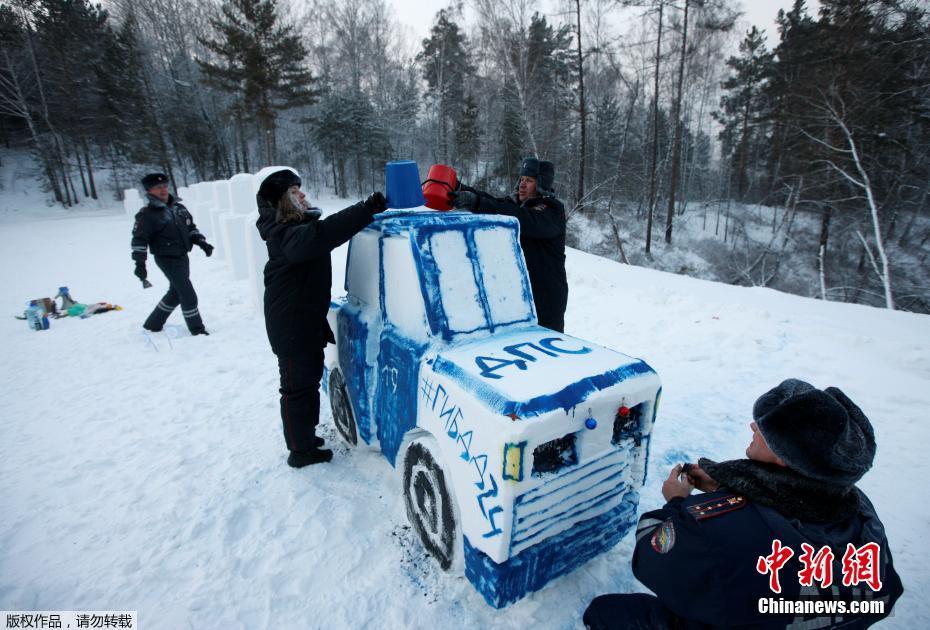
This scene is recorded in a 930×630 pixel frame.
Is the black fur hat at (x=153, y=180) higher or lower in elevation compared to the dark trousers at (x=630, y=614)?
higher

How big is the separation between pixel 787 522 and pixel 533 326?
1525 mm

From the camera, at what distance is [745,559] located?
1170 mm

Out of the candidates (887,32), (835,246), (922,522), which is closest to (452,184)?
(922,522)

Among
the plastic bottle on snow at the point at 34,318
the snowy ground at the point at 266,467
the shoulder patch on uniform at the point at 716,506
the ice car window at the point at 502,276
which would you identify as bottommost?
the snowy ground at the point at 266,467

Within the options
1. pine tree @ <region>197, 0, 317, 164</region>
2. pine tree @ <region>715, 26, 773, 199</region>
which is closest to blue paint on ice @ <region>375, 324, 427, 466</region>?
pine tree @ <region>197, 0, 317, 164</region>

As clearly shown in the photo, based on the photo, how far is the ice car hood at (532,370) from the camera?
1.69 meters

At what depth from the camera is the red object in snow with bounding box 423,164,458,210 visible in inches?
114

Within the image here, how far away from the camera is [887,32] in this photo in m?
10.9

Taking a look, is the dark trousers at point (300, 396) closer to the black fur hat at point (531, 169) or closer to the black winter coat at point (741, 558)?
the black fur hat at point (531, 169)

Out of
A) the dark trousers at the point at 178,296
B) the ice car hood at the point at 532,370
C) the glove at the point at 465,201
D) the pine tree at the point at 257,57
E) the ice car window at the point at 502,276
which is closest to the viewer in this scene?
the ice car hood at the point at 532,370

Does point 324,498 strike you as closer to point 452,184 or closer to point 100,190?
point 452,184

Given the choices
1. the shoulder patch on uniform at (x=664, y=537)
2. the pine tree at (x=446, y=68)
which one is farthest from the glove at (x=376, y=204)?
the pine tree at (x=446, y=68)

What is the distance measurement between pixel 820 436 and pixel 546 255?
236 cm

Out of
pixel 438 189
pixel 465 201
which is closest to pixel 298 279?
pixel 438 189
